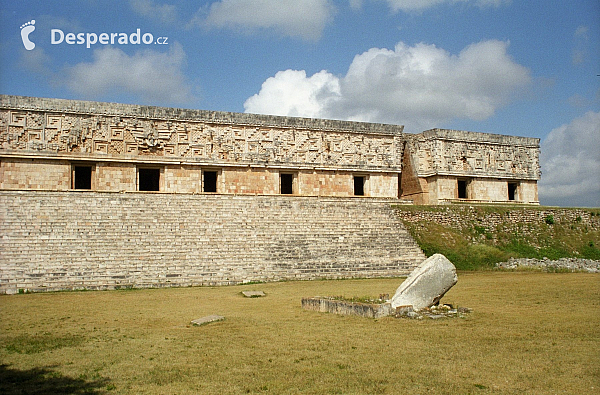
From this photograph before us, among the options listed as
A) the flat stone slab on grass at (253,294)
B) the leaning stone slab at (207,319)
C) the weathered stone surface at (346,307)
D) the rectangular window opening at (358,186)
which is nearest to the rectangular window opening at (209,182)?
the rectangular window opening at (358,186)

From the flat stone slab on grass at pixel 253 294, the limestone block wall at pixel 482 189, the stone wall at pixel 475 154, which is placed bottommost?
the flat stone slab on grass at pixel 253 294

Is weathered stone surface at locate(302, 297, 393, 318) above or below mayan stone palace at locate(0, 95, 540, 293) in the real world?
below

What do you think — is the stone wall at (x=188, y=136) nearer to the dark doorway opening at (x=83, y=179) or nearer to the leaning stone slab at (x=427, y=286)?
the dark doorway opening at (x=83, y=179)

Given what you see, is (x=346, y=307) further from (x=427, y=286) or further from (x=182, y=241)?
(x=182, y=241)

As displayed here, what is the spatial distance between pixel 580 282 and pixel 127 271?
11.0 meters

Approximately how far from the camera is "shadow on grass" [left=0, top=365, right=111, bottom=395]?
169 inches

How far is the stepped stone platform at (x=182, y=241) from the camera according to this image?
40.4 feet

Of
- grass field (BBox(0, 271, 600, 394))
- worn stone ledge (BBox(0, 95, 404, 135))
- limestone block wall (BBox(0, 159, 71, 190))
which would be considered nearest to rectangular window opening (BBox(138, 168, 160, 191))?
worn stone ledge (BBox(0, 95, 404, 135))

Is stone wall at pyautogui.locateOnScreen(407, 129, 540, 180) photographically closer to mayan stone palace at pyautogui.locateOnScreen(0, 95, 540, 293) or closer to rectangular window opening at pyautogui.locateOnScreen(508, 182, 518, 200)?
mayan stone palace at pyautogui.locateOnScreen(0, 95, 540, 293)

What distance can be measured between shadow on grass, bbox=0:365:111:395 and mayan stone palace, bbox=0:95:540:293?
7.43m

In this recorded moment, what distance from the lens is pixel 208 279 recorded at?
12789 millimetres

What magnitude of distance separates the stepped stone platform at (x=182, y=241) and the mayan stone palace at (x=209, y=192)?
44 millimetres

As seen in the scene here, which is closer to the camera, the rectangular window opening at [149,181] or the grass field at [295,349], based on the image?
the grass field at [295,349]

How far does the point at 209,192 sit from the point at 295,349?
13.2 m
